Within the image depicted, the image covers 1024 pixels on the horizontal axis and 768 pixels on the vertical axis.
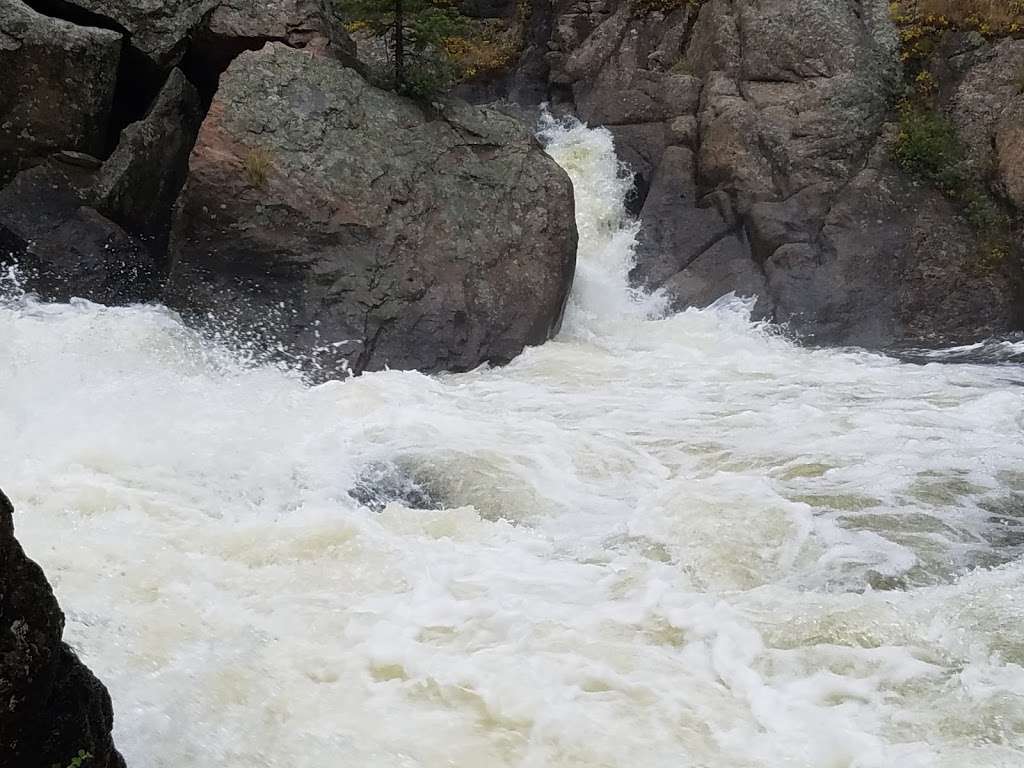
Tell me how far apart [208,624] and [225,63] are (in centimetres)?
850

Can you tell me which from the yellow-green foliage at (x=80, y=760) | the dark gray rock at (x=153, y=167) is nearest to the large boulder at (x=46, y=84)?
Result: the dark gray rock at (x=153, y=167)

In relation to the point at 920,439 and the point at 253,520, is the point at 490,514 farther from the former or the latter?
the point at 920,439

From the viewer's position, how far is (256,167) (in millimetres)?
9867

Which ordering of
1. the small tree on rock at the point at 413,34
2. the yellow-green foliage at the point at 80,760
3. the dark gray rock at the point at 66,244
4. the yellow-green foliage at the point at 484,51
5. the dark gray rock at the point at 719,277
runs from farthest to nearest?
the yellow-green foliage at the point at 484,51
the dark gray rock at the point at 719,277
the small tree on rock at the point at 413,34
the dark gray rock at the point at 66,244
the yellow-green foliage at the point at 80,760

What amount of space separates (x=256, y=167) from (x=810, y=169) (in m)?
7.39

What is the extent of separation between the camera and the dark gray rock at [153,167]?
33.3 feet

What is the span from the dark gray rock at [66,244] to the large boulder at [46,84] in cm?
28

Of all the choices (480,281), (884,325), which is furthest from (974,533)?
(884,325)

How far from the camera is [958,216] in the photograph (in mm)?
12477

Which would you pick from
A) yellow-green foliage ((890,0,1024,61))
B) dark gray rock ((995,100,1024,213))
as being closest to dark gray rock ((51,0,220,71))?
yellow-green foliage ((890,0,1024,61))

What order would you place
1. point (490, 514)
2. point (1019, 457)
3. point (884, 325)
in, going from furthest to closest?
point (884, 325) < point (1019, 457) < point (490, 514)

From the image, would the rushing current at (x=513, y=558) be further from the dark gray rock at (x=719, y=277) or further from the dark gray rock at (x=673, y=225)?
the dark gray rock at (x=673, y=225)

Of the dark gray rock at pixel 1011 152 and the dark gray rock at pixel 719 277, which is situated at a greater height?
the dark gray rock at pixel 1011 152

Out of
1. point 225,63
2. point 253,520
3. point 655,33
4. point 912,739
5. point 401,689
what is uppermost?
point 655,33
